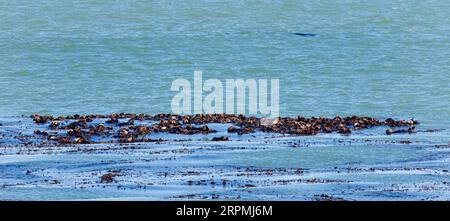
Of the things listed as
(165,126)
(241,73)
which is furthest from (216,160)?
(241,73)

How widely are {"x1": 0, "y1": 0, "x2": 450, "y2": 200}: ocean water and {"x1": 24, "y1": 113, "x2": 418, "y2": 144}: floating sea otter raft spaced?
1229mm

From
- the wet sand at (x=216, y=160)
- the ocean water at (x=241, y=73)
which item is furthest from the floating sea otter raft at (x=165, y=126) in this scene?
the ocean water at (x=241, y=73)

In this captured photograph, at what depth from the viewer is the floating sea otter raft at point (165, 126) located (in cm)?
3066

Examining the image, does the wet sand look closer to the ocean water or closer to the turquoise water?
the ocean water

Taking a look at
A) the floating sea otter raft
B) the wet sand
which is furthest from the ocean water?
the floating sea otter raft

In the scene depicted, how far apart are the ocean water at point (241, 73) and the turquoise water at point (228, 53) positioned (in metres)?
0.09

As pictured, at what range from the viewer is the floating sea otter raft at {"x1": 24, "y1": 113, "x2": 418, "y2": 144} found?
30656 millimetres

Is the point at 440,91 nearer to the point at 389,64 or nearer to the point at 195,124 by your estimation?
the point at 389,64

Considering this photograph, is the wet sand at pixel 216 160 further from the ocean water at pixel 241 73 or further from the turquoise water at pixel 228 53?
the turquoise water at pixel 228 53

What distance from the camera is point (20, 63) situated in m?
58.1

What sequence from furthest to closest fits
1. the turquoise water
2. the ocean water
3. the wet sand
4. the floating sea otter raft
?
the turquoise water → the floating sea otter raft → the ocean water → the wet sand
